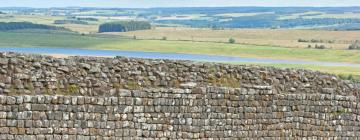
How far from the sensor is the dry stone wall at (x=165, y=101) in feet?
64.1

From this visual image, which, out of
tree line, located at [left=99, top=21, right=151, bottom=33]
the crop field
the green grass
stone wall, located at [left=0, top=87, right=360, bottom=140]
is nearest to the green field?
the green grass

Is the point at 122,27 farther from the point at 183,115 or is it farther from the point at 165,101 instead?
the point at 165,101

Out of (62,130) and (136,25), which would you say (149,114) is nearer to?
(62,130)

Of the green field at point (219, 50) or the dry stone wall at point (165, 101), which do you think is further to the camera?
the green field at point (219, 50)

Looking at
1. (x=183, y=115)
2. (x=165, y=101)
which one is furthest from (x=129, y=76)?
(x=183, y=115)

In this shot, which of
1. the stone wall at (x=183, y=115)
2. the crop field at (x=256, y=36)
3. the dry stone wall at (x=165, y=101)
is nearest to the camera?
the stone wall at (x=183, y=115)

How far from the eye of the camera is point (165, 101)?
21047mm

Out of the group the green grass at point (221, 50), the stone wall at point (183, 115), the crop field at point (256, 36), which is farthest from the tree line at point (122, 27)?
the stone wall at point (183, 115)

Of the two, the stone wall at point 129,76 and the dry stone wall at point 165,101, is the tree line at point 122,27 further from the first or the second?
the dry stone wall at point 165,101

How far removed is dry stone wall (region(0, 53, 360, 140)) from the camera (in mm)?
19531

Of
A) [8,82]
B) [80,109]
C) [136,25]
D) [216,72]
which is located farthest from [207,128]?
[136,25]

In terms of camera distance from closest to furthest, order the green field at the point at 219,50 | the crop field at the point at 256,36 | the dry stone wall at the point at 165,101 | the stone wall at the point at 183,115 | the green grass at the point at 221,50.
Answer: the stone wall at the point at 183,115
the dry stone wall at the point at 165,101
the green field at the point at 219,50
the green grass at the point at 221,50
the crop field at the point at 256,36

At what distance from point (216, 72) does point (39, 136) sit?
4495mm

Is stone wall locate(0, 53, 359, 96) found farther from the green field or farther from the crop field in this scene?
the crop field
